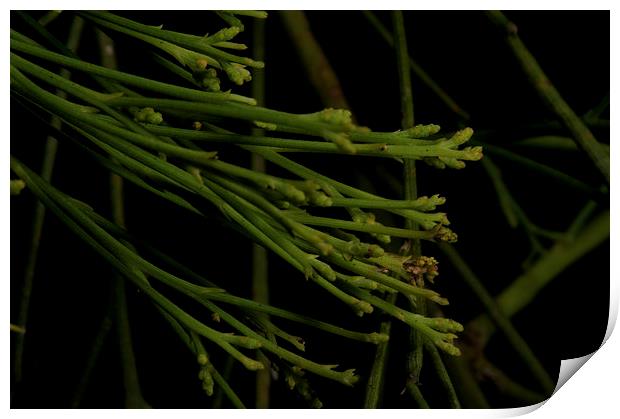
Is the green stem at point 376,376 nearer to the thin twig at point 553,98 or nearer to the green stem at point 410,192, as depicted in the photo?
the green stem at point 410,192

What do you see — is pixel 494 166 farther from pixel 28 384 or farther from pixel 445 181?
pixel 28 384

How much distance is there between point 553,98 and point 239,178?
189 millimetres

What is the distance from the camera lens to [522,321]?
54 cm

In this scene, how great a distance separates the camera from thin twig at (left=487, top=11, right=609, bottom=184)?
362 millimetres

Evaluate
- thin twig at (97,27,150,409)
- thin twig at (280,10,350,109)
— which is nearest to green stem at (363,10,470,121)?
thin twig at (280,10,350,109)

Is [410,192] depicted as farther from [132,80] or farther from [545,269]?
[545,269]

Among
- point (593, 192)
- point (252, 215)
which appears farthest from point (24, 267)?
point (593, 192)

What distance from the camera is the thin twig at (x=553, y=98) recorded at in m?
0.36

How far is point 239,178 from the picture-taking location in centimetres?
25

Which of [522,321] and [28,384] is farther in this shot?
[522,321]

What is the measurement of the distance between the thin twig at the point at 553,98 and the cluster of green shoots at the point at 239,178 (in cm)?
12

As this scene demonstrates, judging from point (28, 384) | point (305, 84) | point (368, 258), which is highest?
point (305, 84)
